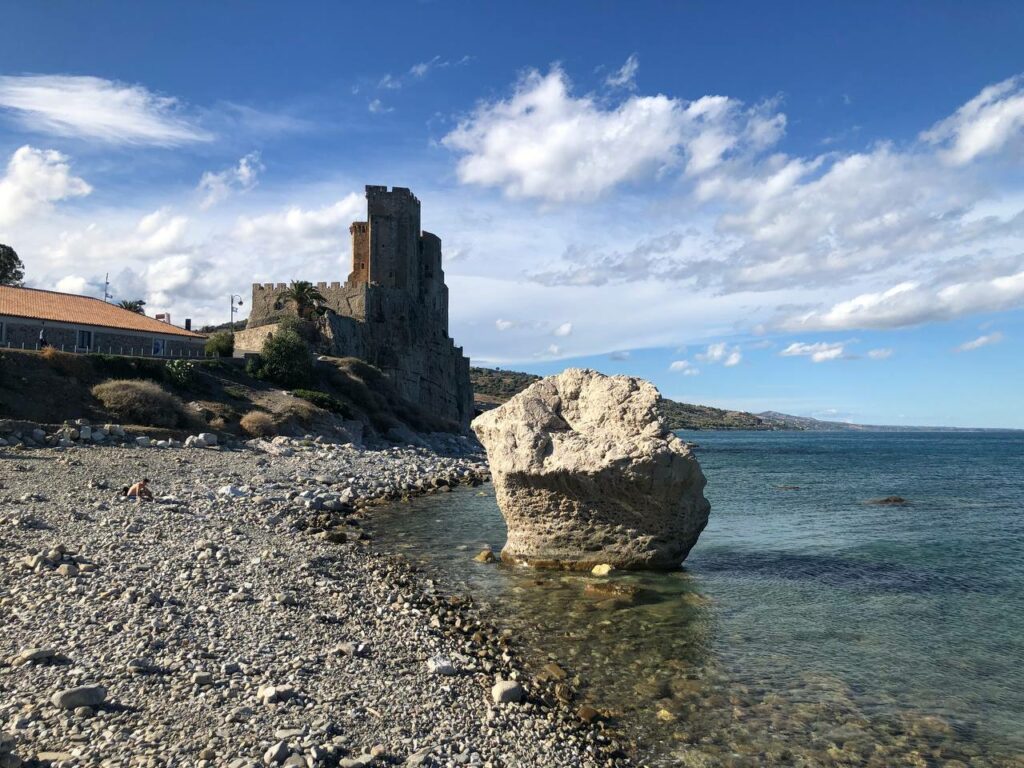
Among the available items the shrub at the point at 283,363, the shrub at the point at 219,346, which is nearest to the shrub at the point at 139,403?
the shrub at the point at 283,363

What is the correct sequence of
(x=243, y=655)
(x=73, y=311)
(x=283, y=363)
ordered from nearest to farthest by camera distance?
(x=243, y=655), (x=73, y=311), (x=283, y=363)

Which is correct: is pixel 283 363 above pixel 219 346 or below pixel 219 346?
below

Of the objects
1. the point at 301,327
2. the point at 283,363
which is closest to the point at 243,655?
the point at 283,363

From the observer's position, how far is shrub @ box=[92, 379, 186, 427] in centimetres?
3014

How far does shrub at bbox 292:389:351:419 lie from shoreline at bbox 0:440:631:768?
24460 millimetres

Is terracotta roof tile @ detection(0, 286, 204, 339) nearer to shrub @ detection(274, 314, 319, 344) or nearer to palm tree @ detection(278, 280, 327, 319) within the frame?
shrub @ detection(274, 314, 319, 344)

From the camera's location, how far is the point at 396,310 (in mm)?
62125

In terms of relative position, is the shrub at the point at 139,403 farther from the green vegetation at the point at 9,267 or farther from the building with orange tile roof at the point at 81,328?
the green vegetation at the point at 9,267

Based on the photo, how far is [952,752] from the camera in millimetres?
6902

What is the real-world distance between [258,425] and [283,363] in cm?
959

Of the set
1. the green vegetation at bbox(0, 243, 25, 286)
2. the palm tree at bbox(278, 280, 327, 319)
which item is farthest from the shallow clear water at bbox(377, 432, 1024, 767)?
the green vegetation at bbox(0, 243, 25, 286)

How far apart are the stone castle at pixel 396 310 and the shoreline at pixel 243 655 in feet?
130

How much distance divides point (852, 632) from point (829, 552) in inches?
282

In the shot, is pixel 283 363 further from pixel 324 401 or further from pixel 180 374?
pixel 180 374
